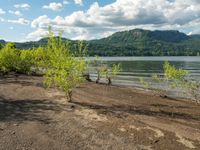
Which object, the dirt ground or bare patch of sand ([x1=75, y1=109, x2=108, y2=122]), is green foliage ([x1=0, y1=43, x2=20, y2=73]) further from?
bare patch of sand ([x1=75, y1=109, x2=108, y2=122])

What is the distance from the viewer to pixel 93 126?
15.1 metres

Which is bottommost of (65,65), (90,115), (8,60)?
(90,115)

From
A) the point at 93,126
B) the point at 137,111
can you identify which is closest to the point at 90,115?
the point at 93,126

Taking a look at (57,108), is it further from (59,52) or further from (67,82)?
(59,52)

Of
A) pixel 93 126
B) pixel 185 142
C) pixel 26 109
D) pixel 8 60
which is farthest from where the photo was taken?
pixel 8 60

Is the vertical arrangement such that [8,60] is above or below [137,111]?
above

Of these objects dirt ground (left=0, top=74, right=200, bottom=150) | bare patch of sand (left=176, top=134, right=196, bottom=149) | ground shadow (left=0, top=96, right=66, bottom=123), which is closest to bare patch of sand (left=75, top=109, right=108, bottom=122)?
dirt ground (left=0, top=74, right=200, bottom=150)

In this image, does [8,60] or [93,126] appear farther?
[8,60]

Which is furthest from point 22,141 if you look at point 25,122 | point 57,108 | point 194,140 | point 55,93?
point 55,93

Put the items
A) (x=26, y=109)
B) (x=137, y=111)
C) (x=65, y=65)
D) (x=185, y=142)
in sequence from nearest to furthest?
(x=185, y=142)
(x=26, y=109)
(x=137, y=111)
(x=65, y=65)

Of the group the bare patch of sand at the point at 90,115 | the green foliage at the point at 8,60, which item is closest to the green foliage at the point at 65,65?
the bare patch of sand at the point at 90,115

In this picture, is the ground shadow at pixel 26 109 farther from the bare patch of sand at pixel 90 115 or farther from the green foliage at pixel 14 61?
the green foliage at pixel 14 61

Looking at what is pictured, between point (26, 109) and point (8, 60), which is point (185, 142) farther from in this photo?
point (8, 60)

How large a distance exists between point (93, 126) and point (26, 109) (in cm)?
580
